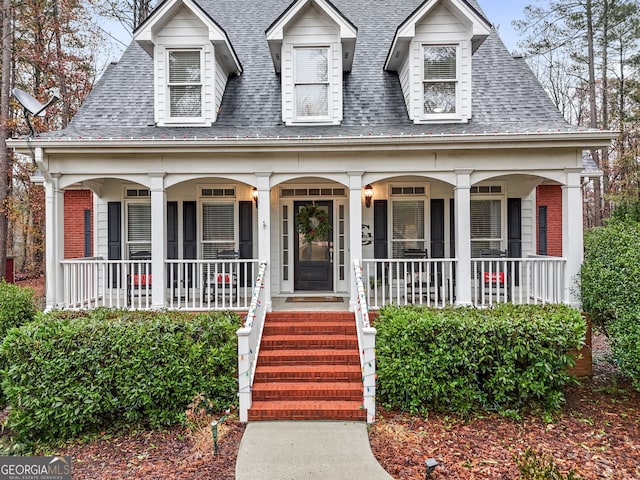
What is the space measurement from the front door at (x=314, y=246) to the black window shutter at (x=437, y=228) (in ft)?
7.37

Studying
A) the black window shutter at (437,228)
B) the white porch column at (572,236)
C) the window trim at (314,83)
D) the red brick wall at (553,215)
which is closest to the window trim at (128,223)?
the window trim at (314,83)

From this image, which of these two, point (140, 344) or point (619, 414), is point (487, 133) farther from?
point (140, 344)

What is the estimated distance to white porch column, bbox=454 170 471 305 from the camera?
687 cm

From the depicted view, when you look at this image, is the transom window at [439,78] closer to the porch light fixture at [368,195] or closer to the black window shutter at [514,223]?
the porch light fixture at [368,195]

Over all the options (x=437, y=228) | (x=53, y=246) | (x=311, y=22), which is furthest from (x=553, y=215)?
(x=53, y=246)

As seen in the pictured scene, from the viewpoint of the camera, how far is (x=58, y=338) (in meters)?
5.00

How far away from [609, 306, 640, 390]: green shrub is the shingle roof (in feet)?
11.3

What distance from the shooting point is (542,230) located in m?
10.2

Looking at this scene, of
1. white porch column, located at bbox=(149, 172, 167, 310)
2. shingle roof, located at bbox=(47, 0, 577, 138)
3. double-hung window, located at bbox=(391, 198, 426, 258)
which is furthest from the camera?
double-hung window, located at bbox=(391, 198, 426, 258)

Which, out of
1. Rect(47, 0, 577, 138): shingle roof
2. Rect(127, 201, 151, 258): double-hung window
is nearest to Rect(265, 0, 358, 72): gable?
Rect(47, 0, 577, 138): shingle roof

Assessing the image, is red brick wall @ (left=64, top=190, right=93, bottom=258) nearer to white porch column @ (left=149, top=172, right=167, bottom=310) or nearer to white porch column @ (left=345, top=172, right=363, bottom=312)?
white porch column @ (left=149, top=172, right=167, bottom=310)

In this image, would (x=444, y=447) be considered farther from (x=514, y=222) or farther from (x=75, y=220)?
(x=75, y=220)

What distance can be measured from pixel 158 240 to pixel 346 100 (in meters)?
4.74

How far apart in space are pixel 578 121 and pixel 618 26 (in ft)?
18.9
